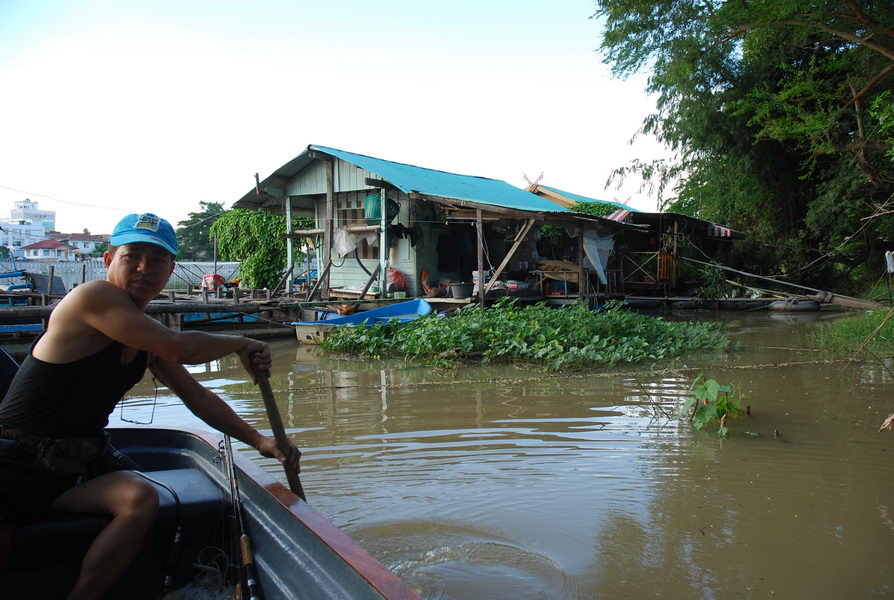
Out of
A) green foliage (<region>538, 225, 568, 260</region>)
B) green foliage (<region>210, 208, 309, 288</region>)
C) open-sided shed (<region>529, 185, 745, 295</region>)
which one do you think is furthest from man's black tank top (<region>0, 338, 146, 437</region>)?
green foliage (<region>210, 208, 309, 288</region>)

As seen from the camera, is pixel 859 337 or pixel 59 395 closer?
pixel 59 395

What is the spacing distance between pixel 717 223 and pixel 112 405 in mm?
24252

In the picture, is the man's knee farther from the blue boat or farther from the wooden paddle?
the blue boat

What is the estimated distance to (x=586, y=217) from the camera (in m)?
13.4

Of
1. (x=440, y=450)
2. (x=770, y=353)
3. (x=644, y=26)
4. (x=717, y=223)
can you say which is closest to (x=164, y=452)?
(x=440, y=450)

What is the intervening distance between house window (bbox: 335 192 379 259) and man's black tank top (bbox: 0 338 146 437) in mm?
12909

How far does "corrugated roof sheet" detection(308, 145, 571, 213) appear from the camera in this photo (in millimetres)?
13508

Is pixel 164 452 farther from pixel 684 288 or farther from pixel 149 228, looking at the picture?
pixel 684 288

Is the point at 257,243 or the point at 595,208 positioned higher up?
the point at 595,208

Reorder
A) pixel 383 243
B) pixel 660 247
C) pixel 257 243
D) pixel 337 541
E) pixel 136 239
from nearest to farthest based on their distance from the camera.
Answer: pixel 337 541 < pixel 136 239 < pixel 383 243 < pixel 660 247 < pixel 257 243

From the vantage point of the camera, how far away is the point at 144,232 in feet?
7.43

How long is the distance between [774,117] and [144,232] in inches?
698

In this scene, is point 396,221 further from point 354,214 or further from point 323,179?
point 323,179

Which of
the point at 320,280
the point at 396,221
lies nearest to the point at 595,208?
the point at 396,221
